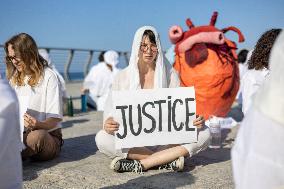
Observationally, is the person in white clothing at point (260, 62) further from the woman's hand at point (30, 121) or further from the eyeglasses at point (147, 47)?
the woman's hand at point (30, 121)

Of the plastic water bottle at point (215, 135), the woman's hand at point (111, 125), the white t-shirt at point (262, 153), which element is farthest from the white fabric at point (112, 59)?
the white t-shirt at point (262, 153)

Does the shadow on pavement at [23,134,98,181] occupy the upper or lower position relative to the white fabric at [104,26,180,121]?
lower

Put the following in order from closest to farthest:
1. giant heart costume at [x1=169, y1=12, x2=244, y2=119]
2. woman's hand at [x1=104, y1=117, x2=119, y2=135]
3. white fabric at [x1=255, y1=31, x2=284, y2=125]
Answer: white fabric at [x1=255, y1=31, x2=284, y2=125]
woman's hand at [x1=104, y1=117, x2=119, y2=135]
giant heart costume at [x1=169, y1=12, x2=244, y2=119]

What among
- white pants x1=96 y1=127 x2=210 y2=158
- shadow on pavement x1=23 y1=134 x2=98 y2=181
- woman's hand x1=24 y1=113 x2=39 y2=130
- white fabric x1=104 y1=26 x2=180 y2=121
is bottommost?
shadow on pavement x1=23 y1=134 x2=98 y2=181

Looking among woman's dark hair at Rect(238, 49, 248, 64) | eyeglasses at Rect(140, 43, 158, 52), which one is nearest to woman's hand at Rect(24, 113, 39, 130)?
eyeglasses at Rect(140, 43, 158, 52)

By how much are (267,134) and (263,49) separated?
2848mm

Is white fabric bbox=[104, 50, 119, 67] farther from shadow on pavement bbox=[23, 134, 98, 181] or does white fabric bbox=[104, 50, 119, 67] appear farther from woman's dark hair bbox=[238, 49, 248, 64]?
shadow on pavement bbox=[23, 134, 98, 181]

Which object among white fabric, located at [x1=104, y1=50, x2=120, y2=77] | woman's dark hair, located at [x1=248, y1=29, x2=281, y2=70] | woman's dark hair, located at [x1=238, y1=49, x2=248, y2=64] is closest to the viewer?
woman's dark hair, located at [x1=248, y1=29, x2=281, y2=70]

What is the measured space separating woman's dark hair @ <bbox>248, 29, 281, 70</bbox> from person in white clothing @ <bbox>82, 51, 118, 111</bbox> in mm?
5412

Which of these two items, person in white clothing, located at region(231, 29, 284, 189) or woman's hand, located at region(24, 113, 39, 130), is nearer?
person in white clothing, located at region(231, 29, 284, 189)

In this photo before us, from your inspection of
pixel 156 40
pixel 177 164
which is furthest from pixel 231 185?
pixel 156 40

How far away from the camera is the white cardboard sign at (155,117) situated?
320cm

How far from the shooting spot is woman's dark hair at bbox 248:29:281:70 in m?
3.83

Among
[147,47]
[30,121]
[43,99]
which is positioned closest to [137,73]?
[147,47]
